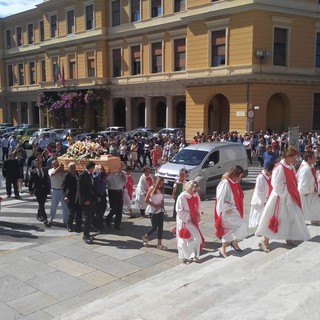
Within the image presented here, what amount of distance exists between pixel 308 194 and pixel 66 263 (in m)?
5.32

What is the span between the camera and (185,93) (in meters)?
→ 35.8

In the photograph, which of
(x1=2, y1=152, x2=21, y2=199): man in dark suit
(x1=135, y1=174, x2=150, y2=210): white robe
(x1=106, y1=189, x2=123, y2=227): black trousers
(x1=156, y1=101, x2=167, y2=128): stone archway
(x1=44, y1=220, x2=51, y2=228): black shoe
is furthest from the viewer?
(x1=156, y1=101, x2=167, y2=128): stone archway

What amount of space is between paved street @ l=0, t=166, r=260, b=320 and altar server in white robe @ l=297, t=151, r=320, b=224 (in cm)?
207

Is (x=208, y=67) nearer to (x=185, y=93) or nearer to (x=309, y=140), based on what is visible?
(x=185, y=93)

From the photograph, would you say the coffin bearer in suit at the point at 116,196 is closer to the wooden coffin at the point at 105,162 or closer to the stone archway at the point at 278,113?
the wooden coffin at the point at 105,162

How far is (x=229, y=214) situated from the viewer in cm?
800

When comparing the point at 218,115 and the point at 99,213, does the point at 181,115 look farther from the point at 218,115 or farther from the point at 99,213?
the point at 99,213

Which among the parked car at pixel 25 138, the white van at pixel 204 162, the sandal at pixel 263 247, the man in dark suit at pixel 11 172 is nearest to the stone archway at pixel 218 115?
the parked car at pixel 25 138

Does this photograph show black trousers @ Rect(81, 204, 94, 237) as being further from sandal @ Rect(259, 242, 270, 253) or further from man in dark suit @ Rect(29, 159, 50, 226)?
sandal @ Rect(259, 242, 270, 253)

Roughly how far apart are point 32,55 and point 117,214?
153 feet

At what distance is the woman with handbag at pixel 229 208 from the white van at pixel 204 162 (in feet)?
25.1

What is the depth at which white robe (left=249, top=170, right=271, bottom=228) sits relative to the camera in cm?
973

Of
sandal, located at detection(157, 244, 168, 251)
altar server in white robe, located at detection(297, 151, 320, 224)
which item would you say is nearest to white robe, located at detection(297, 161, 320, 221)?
altar server in white robe, located at detection(297, 151, 320, 224)

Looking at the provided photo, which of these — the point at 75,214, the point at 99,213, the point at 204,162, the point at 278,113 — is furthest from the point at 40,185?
the point at 278,113
